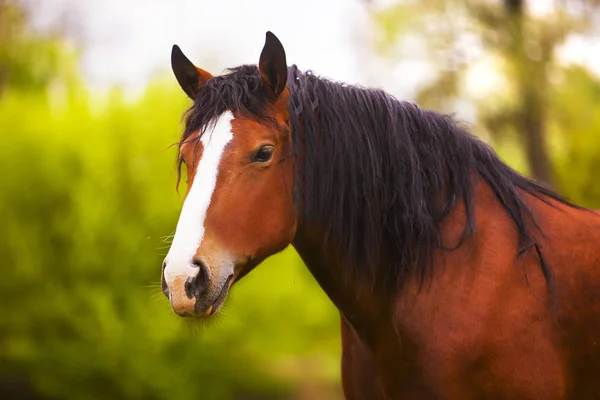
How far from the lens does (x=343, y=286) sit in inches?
129

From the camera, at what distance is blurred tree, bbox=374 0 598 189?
1281 cm

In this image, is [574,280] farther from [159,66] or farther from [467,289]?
[159,66]

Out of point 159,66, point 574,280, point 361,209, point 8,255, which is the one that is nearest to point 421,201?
point 361,209

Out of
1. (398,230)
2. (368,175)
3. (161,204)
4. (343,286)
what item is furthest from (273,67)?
(161,204)

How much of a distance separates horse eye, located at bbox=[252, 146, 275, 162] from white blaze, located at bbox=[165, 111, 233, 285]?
127 mm

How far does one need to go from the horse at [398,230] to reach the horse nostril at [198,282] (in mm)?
92

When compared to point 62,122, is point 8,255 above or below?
below

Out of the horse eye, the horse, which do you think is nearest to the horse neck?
the horse

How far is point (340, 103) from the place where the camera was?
331cm

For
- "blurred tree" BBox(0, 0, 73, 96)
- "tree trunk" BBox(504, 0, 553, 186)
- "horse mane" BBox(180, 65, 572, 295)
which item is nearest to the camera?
"horse mane" BBox(180, 65, 572, 295)

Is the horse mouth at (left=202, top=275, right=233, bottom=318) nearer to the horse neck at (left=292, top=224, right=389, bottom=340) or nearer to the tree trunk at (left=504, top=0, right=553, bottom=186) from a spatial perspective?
the horse neck at (left=292, top=224, right=389, bottom=340)

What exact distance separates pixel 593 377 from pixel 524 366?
1.48 feet

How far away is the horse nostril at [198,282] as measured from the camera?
272 cm

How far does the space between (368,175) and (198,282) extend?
2.97ft
